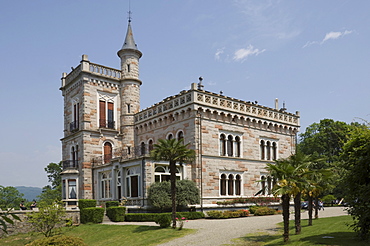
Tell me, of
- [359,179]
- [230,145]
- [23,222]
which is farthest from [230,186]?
[359,179]

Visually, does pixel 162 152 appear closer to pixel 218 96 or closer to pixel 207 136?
pixel 207 136

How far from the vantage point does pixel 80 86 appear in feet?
124

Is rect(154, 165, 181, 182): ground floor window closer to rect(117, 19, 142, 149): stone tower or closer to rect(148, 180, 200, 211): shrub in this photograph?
rect(148, 180, 200, 211): shrub

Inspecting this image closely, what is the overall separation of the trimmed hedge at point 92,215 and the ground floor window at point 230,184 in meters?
11.0

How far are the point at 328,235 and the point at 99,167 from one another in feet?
82.1

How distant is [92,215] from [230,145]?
14110 mm

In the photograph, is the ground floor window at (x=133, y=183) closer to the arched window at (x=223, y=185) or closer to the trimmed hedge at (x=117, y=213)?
the trimmed hedge at (x=117, y=213)

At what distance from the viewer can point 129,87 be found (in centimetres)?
3928

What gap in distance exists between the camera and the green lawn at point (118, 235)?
19750mm

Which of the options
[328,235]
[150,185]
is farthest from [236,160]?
[328,235]

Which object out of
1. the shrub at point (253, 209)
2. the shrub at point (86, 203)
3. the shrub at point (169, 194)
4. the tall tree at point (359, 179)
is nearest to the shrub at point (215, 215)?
the shrub at point (169, 194)

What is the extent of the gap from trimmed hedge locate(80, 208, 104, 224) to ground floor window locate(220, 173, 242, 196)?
1103 centimetres

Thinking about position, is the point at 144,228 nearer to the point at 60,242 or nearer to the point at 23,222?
the point at 60,242

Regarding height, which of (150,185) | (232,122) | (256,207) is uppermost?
(232,122)
